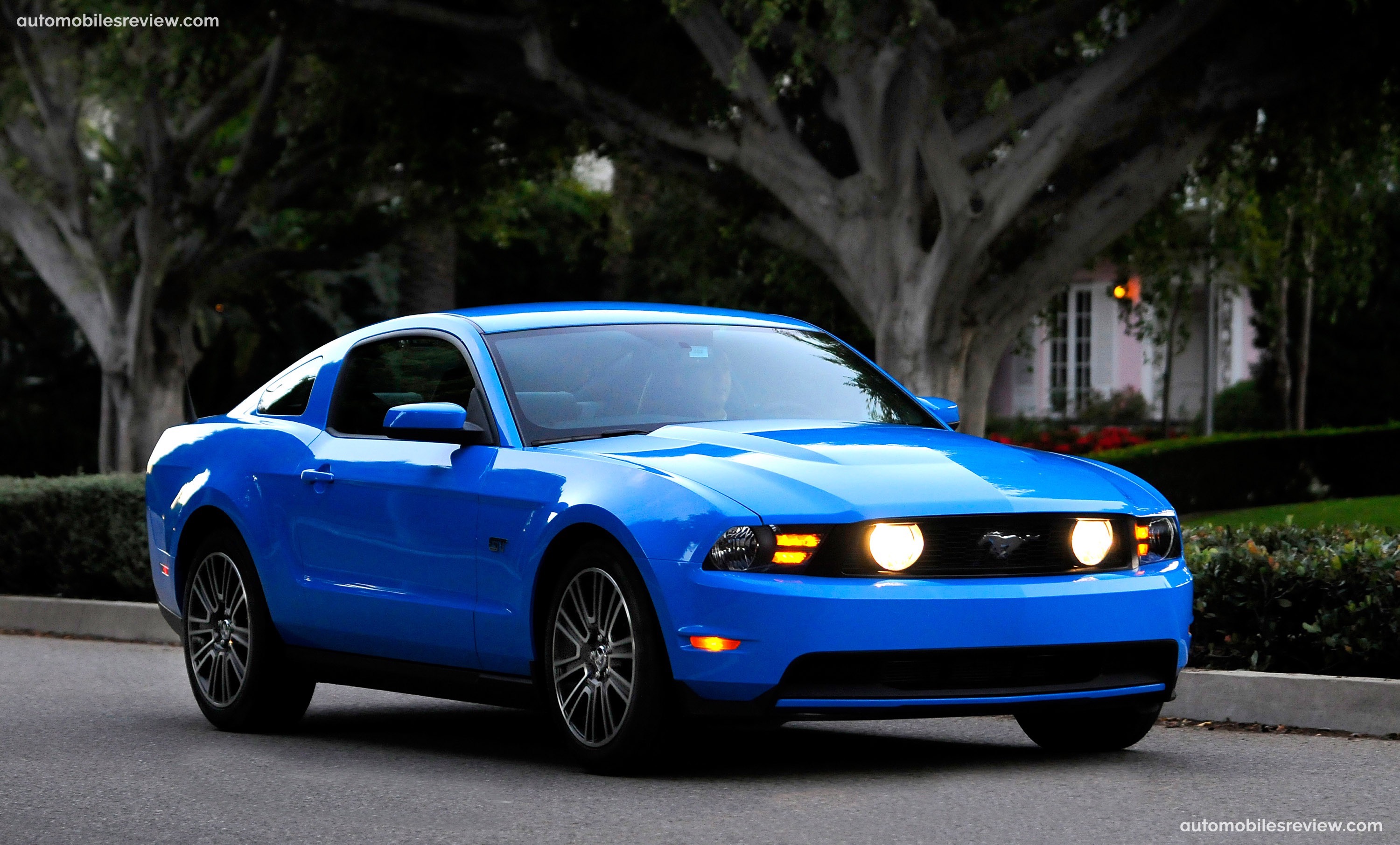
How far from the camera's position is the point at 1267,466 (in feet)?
74.1

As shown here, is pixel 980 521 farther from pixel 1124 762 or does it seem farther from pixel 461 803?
pixel 461 803

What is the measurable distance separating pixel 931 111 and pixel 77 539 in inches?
327

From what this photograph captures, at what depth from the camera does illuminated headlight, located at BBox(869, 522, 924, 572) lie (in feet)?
20.6

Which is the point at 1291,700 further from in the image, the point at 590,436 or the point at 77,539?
the point at 77,539

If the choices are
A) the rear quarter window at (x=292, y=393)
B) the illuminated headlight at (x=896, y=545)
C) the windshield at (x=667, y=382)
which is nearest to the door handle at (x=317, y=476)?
the rear quarter window at (x=292, y=393)

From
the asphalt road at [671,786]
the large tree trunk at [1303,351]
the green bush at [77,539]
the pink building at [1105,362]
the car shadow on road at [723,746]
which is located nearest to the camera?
the asphalt road at [671,786]

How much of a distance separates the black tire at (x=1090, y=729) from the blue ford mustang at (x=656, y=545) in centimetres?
1

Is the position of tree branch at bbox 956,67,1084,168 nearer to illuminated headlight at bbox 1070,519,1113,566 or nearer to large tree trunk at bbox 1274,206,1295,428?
large tree trunk at bbox 1274,206,1295,428

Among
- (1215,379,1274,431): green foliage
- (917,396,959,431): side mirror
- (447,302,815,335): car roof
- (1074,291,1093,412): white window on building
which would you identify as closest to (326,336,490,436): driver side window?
(447,302,815,335): car roof

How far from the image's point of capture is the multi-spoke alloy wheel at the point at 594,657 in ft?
21.6

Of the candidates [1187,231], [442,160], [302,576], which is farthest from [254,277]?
[302,576]

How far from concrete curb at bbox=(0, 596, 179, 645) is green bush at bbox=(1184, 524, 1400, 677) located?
24.4ft

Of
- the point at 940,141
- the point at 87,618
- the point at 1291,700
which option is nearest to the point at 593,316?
the point at 1291,700

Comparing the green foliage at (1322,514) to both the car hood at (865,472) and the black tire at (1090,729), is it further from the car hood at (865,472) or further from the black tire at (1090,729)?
the car hood at (865,472)
